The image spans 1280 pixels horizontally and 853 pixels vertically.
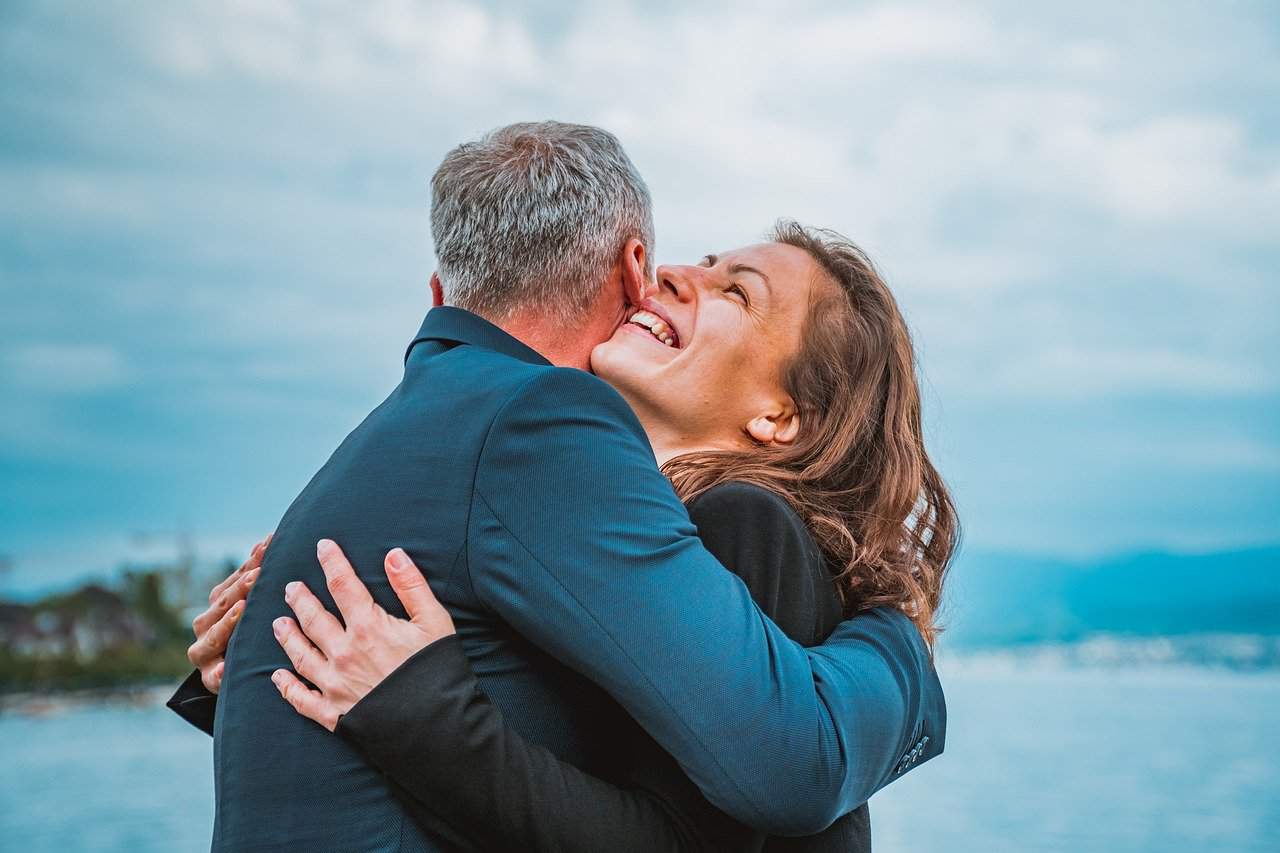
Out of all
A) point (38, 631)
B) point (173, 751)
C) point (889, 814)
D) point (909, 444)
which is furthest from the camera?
point (38, 631)

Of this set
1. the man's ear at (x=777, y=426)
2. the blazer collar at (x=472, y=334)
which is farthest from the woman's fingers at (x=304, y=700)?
the man's ear at (x=777, y=426)

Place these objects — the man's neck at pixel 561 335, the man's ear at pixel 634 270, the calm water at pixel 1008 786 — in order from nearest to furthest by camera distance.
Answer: the man's neck at pixel 561 335, the man's ear at pixel 634 270, the calm water at pixel 1008 786

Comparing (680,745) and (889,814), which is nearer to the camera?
(680,745)

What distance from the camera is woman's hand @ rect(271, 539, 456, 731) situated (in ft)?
7.77

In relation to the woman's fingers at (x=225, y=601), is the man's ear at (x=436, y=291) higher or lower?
higher

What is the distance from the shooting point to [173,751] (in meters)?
91.9

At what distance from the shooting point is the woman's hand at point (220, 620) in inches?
122

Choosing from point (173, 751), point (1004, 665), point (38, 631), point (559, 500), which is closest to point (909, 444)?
point (559, 500)

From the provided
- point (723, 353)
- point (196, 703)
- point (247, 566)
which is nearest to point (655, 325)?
point (723, 353)

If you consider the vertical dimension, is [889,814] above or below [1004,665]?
below

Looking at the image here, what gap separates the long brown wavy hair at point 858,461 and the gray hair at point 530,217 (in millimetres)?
614

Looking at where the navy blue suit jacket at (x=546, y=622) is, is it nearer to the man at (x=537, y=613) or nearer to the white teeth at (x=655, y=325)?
the man at (x=537, y=613)

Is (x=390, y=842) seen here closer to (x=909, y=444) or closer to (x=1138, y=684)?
(x=909, y=444)

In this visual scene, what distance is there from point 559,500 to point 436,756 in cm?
Result: 48
